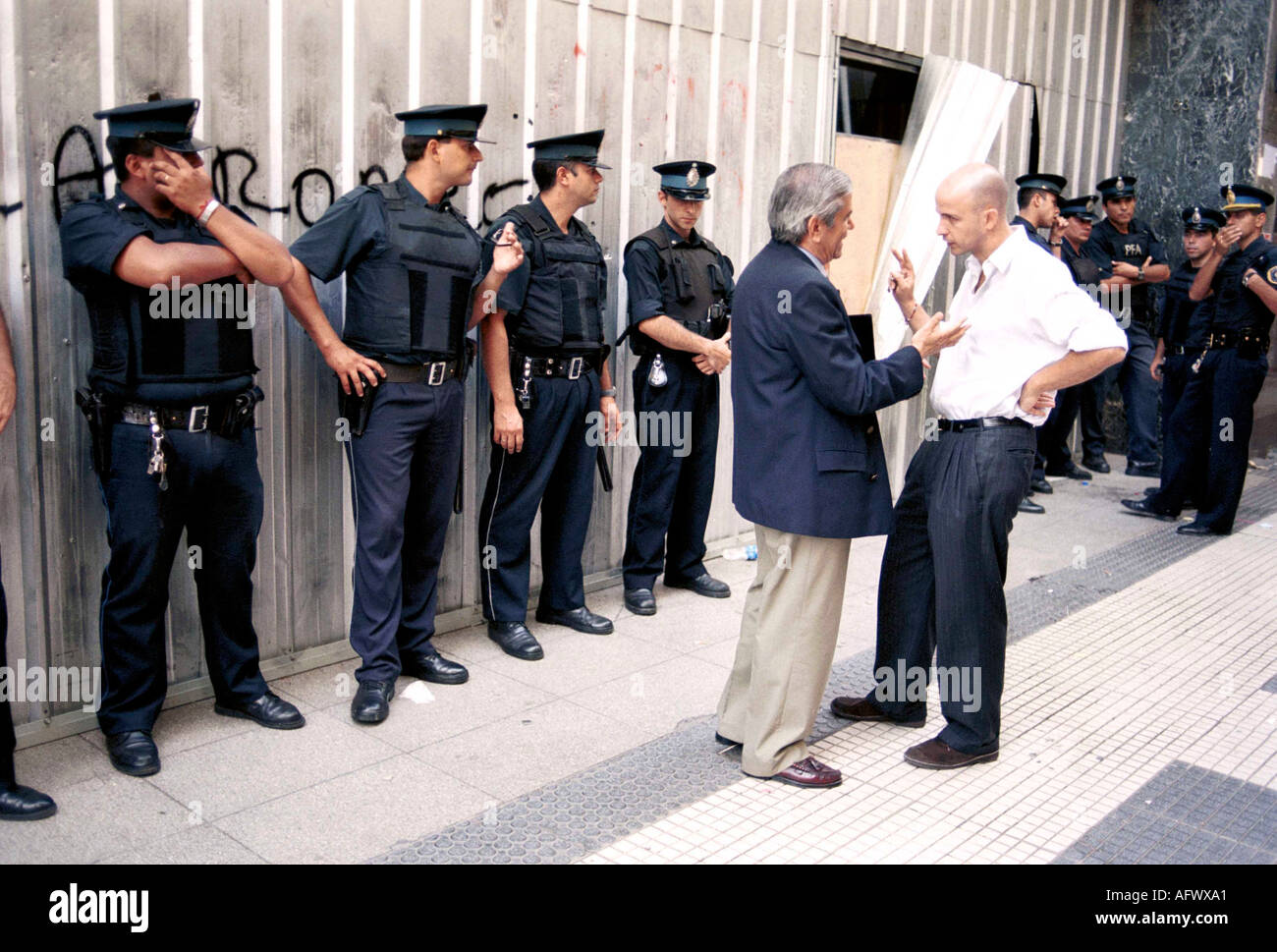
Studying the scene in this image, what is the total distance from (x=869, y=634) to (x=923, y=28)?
14.2ft

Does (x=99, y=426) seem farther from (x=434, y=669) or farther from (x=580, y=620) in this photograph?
(x=580, y=620)

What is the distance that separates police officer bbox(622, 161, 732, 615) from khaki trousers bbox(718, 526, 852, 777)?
74.1 inches

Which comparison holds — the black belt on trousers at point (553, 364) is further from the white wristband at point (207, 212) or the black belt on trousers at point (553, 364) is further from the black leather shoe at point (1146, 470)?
the black leather shoe at point (1146, 470)

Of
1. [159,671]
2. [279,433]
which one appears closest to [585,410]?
[279,433]

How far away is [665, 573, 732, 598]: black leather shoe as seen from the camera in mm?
6195

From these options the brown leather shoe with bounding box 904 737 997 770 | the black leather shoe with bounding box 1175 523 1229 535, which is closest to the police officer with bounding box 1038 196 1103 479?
the black leather shoe with bounding box 1175 523 1229 535

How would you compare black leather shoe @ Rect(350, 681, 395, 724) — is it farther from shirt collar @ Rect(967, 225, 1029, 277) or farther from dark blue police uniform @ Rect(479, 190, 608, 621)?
shirt collar @ Rect(967, 225, 1029, 277)

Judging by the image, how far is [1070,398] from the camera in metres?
9.05

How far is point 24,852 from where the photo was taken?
133 inches

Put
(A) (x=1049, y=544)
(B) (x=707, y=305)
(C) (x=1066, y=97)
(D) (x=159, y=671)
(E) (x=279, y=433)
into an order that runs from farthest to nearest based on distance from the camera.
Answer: (C) (x=1066, y=97), (A) (x=1049, y=544), (B) (x=707, y=305), (E) (x=279, y=433), (D) (x=159, y=671)

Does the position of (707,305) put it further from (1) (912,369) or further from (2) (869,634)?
(1) (912,369)

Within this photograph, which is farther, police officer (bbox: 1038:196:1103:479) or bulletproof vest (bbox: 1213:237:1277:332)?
police officer (bbox: 1038:196:1103:479)

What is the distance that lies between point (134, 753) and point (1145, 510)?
6.96 meters
